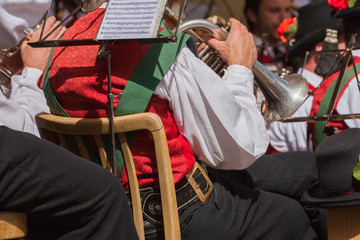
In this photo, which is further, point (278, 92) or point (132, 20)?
point (278, 92)

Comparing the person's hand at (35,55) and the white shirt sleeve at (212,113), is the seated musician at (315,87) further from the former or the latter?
the person's hand at (35,55)

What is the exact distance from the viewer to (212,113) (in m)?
1.70

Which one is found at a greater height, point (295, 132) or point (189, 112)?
point (189, 112)

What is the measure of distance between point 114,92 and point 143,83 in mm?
92

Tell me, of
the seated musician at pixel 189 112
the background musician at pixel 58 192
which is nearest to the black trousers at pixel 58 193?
the background musician at pixel 58 192

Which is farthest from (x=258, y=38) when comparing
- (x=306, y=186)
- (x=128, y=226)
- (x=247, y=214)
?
(x=128, y=226)

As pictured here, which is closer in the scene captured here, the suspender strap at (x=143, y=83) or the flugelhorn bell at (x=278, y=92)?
the suspender strap at (x=143, y=83)

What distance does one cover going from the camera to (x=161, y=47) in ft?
5.51

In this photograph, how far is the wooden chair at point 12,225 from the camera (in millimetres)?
1220

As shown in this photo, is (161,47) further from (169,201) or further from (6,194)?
(6,194)

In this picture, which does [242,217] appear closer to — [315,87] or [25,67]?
[25,67]

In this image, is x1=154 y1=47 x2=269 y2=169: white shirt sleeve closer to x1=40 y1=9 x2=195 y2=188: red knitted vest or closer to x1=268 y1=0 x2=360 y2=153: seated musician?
x1=40 y1=9 x2=195 y2=188: red knitted vest

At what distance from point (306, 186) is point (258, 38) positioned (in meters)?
3.50

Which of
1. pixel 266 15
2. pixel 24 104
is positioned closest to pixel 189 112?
pixel 24 104
